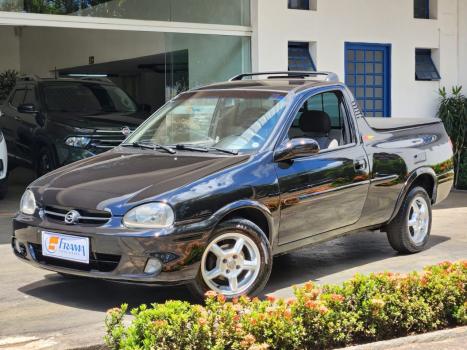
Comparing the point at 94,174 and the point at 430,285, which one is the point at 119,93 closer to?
the point at 94,174

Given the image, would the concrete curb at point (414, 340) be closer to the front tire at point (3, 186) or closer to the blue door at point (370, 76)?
the front tire at point (3, 186)

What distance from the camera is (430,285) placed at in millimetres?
5031

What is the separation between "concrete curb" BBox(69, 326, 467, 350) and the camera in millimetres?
4531

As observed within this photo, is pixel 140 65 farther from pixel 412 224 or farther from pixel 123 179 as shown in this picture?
pixel 123 179

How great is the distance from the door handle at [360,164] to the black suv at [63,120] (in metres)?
4.09

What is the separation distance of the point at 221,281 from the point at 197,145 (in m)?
1.26

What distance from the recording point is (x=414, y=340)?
4703 mm

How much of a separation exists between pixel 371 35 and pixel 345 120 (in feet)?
22.3

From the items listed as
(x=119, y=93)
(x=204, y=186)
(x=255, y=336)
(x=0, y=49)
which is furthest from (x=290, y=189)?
(x=0, y=49)

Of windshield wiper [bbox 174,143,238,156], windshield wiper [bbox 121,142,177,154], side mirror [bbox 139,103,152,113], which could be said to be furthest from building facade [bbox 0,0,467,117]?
windshield wiper [bbox 174,143,238,156]

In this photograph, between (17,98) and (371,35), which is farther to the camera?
(371,35)

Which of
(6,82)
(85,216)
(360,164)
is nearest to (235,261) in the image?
(85,216)

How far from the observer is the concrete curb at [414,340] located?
4.53 m

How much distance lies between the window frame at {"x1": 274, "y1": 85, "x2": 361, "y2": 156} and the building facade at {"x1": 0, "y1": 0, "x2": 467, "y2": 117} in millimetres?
5001
